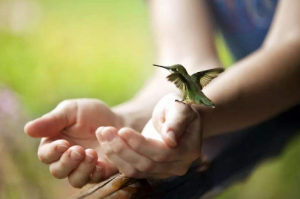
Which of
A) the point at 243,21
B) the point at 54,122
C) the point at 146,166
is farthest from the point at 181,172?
the point at 243,21

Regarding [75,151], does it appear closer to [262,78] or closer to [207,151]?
[207,151]

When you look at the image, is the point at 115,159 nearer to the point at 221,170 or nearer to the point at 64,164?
the point at 64,164

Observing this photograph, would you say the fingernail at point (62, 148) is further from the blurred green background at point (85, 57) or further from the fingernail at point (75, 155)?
the blurred green background at point (85, 57)

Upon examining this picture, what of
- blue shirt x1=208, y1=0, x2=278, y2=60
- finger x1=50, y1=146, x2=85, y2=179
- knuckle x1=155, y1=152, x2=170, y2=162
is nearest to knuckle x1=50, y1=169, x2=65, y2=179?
finger x1=50, y1=146, x2=85, y2=179

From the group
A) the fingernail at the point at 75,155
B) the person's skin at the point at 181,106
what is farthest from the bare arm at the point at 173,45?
the fingernail at the point at 75,155

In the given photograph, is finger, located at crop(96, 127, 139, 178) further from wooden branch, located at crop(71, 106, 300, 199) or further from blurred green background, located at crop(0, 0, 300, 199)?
blurred green background, located at crop(0, 0, 300, 199)

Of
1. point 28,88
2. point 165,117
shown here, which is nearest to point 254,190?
point 165,117

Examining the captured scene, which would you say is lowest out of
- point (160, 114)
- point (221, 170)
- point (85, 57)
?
point (221, 170)
